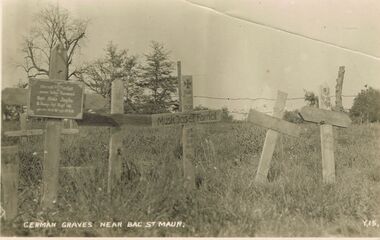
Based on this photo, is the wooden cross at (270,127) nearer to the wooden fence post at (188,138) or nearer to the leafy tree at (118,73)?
the wooden fence post at (188,138)

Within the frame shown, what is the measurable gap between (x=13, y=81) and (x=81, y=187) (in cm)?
142

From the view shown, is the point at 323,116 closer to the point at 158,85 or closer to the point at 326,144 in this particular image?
the point at 326,144

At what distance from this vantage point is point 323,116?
5.02 metres

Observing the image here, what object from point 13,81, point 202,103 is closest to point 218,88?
point 202,103

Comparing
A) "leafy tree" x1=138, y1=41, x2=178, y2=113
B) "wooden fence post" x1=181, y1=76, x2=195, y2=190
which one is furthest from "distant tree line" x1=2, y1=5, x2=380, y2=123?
"wooden fence post" x1=181, y1=76, x2=195, y2=190

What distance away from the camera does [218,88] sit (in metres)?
5.37

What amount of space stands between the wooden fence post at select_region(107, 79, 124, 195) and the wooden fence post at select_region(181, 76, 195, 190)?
699 mm

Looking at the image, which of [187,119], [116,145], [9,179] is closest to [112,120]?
[116,145]

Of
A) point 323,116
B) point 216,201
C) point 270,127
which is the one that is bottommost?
point 216,201

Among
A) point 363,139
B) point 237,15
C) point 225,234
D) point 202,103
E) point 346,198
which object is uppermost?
point 237,15

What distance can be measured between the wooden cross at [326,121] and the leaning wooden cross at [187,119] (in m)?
1.10

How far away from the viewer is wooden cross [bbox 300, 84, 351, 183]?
16.3ft

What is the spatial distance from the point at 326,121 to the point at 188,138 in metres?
1.63

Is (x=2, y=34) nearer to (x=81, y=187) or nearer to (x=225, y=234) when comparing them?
(x=81, y=187)
